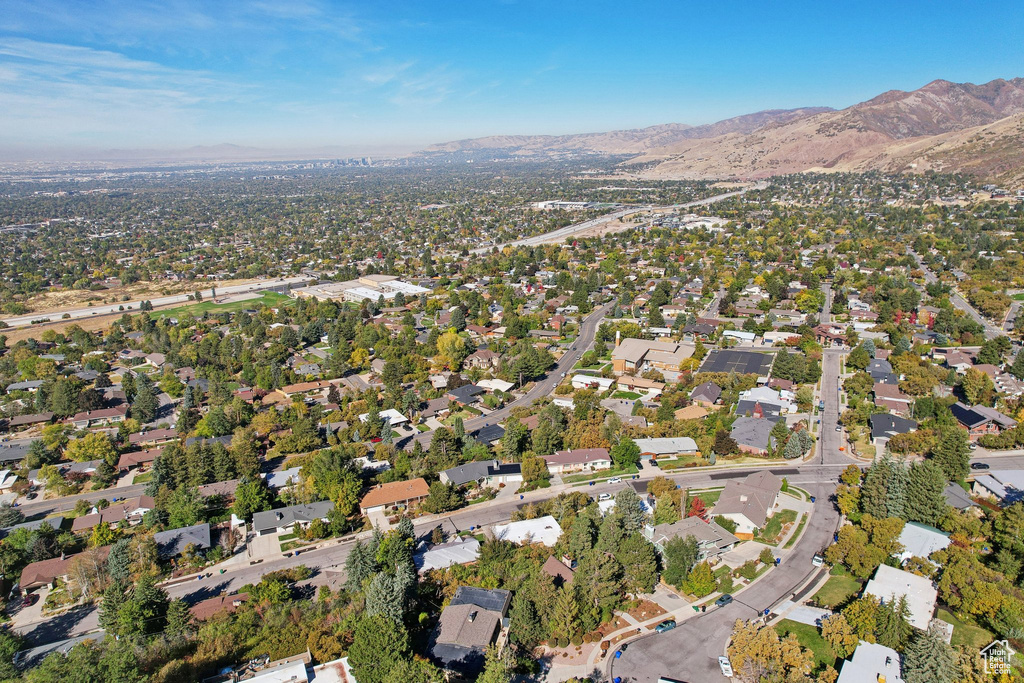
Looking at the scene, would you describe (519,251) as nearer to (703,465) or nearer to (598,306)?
(598,306)

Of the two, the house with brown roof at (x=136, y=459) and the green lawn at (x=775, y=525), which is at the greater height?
the house with brown roof at (x=136, y=459)


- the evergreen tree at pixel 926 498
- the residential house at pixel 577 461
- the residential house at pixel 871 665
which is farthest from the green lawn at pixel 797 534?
the residential house at pixel 577 461

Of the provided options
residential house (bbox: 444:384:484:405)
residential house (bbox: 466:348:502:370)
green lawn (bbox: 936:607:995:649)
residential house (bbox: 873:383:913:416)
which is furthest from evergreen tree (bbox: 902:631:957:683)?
residential house (bbox: 466:348:502:370)

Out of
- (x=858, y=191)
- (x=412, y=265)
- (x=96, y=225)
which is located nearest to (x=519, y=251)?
(x=412, y=265)

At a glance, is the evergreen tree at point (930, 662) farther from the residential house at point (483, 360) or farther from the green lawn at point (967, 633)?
the residential house at point (483, 360)

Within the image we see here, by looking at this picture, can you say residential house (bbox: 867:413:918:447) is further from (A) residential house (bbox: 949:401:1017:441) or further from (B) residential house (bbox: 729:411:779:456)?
(B) residential house (bbox: 729:411:779:456)

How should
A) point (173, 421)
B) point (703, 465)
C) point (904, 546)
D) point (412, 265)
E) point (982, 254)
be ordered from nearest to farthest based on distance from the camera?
point (904, 546) → point (703, 465) → point (173, 421) → point (982, 254) → point (412, 265)
